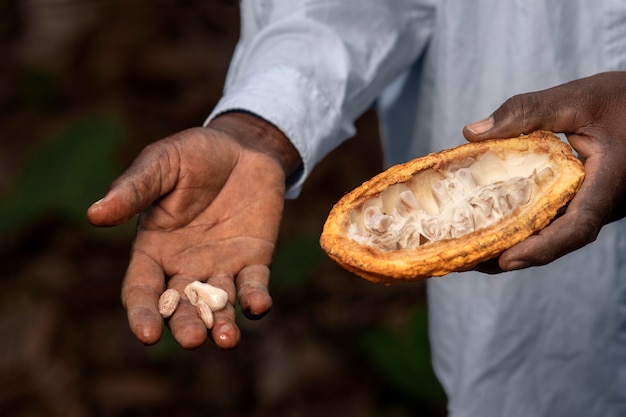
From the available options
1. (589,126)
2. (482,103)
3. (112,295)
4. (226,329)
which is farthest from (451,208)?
(112,295)

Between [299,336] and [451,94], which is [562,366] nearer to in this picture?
[451,94]

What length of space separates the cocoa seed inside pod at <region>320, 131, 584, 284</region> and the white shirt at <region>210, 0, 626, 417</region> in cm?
34

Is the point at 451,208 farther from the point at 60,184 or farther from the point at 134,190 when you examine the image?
the point at 60,184

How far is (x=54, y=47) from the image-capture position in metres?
2.84

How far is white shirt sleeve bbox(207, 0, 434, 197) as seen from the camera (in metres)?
1.42

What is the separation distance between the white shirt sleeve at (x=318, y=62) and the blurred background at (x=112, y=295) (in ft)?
3.21

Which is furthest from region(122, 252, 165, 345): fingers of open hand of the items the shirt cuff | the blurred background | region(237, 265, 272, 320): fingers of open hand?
the blurred background

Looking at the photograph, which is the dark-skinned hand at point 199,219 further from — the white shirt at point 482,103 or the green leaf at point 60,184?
the green leaf at point 60,184

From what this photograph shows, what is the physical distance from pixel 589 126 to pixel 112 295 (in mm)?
1807

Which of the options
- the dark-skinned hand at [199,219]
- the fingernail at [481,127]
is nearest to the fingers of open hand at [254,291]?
the dark-skinned hand at [199,219]

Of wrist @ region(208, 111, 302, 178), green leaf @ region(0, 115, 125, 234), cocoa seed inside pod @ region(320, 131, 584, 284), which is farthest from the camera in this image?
green leaf @ region(0, 115, 125, 234)

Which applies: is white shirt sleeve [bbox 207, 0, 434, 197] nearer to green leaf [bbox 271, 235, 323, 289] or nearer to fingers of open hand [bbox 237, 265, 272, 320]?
fingers of open hand [bbox 237, 265, 272, 320]

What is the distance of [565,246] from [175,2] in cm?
227

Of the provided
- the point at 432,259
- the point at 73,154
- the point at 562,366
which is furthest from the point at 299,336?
the point at 432,259
